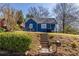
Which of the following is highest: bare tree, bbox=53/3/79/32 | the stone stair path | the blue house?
bare tree, bbox=53/3/79/32

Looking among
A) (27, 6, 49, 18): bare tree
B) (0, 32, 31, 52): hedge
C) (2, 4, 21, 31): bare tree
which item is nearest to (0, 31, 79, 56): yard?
(0, 32, 31, 52): hedge

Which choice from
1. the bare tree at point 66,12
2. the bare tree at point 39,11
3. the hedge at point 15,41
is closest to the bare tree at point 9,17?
the hedge at point 15,41

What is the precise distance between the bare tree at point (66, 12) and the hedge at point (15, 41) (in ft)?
2.04

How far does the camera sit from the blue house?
751 centimetres

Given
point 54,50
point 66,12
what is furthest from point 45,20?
point 54,50

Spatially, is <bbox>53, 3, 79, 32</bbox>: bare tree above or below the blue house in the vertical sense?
above

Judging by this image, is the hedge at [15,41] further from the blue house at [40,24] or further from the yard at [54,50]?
the blue house at [40,24]

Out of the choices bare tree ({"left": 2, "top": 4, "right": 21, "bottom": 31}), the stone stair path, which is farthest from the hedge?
the stone stair path

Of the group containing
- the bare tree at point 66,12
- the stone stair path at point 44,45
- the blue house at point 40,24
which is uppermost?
the bare tree at point 66,12

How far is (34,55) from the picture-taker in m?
7.50

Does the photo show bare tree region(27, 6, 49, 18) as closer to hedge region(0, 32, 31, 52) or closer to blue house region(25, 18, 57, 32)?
blue house region(25, 18, 57, 32)

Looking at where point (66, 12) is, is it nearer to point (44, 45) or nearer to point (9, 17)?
point (44, 45)

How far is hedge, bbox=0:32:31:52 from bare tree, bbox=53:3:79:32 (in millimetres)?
623

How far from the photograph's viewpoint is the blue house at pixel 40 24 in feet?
24.6
